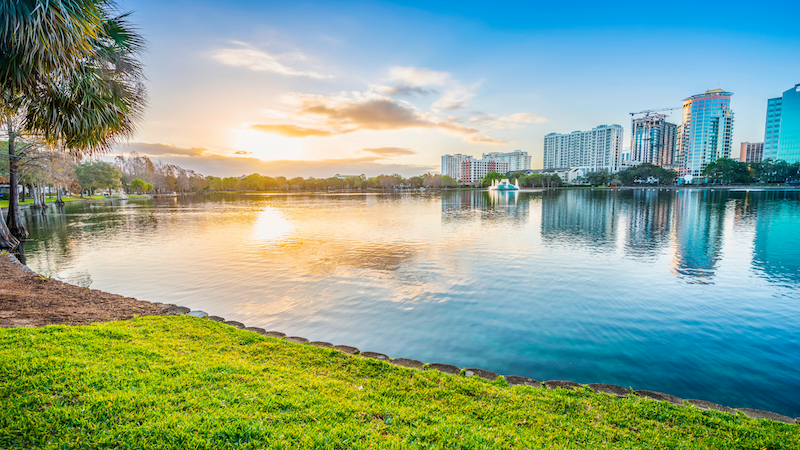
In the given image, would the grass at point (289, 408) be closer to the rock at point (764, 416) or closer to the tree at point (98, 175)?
the rock at point (764, 416)

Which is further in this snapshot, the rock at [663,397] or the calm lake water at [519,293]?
the calm lake water at [519,293]

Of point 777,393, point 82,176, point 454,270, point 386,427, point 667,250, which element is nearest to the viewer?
point 386,427

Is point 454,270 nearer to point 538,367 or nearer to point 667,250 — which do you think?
point 538,367

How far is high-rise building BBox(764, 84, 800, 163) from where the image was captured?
159250 millimetres

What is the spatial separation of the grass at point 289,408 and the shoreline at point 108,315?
443 mm

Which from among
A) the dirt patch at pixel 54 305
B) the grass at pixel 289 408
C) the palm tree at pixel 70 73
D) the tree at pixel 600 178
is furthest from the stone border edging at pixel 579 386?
the tree at pixel 600 178

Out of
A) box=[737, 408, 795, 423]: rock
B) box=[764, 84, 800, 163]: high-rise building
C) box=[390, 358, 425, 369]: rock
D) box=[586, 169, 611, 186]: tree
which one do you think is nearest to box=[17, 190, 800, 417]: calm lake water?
box=[390, 358, 425, 369]: rock

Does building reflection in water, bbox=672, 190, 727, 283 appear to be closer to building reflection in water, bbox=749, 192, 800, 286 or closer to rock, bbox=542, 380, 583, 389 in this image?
building reflection in water, bbox=749, 192, 800, 286

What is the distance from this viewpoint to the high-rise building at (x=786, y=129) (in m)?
159

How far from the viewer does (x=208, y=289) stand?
1418cm

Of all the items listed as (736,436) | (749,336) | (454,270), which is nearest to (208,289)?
(454,270)

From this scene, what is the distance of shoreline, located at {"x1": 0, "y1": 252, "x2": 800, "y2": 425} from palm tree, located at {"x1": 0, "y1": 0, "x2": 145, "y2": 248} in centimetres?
381

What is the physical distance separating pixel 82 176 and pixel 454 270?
338 feet

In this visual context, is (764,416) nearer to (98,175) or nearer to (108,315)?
(108,315)
